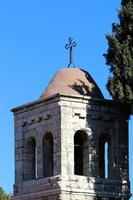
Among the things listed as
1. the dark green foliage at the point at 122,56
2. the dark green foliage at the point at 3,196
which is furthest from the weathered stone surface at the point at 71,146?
the dark green foliage at the point at 3,196

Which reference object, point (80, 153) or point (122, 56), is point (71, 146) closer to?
point (80, 153)

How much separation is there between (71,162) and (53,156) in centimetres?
70

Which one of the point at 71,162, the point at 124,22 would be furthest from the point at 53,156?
the point at 124,22

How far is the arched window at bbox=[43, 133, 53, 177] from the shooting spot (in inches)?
1046

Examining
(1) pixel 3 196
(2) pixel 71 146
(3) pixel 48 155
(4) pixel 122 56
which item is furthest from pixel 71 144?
(1) pixel 3 196

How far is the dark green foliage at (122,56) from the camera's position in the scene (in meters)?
25.1

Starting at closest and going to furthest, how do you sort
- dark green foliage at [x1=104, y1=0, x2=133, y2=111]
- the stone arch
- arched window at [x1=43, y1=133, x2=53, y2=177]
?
dark green foliage at [x1=104, y1=0, x2=133, y2=111]
the stone arch
arched window at [x1=43, y1=133, x2=53, y2=177]

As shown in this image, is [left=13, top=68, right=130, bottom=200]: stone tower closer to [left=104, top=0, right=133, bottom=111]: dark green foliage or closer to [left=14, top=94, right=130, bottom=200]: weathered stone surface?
[left=14, top=94, right=130, bottom=200]: weathered stone surface

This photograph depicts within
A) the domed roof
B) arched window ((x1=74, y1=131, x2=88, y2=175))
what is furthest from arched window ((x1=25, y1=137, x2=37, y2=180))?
the domed roof

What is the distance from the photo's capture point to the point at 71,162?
25.4 metres

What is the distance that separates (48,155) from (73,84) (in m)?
2.41

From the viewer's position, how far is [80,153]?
88.6 ft

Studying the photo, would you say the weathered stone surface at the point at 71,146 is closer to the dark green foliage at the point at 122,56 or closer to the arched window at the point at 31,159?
the arched window at the point at 31,159

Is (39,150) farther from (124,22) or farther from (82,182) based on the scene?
(124,22)
